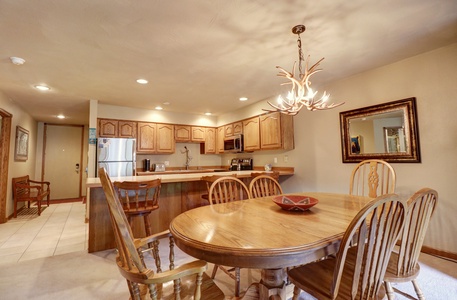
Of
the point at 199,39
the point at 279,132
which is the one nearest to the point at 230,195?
the point at 199,39

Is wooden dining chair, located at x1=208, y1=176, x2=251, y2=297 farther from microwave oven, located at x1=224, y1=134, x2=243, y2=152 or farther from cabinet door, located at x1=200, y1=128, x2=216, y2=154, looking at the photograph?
cabinet door, located at x1=200, y1=128, x2=216, y2=154

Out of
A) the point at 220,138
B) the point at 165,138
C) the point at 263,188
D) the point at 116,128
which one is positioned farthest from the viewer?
the point at 220,138

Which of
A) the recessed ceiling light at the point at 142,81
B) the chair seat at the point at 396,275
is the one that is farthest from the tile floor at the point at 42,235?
the chair seat at the point at 396,275

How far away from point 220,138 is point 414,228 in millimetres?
4782

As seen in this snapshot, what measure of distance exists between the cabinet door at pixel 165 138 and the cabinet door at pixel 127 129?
1.77ft

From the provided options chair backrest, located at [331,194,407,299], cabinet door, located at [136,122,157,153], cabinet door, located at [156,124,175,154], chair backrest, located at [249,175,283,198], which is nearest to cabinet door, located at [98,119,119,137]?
cabinet door, located at [136,122,157,153]

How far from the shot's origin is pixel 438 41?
2305 mm

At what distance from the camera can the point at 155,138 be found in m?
4.99

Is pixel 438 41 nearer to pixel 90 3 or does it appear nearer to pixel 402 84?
pixel 402 84

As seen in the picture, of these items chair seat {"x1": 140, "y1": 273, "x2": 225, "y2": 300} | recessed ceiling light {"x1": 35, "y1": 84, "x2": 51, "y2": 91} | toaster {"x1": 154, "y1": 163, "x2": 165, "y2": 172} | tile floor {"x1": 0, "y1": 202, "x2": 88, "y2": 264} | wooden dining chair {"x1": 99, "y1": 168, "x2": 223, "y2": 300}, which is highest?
recessed ceiling light {"x1": 35, "y1": 84, "x2": 51, "y2": 91}

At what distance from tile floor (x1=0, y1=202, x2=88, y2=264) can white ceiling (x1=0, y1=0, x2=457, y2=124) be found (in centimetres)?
226

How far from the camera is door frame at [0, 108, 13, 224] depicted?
3848 mm

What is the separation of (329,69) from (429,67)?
1.05 meters

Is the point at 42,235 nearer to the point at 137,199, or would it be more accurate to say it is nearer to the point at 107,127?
the point at 107,127
